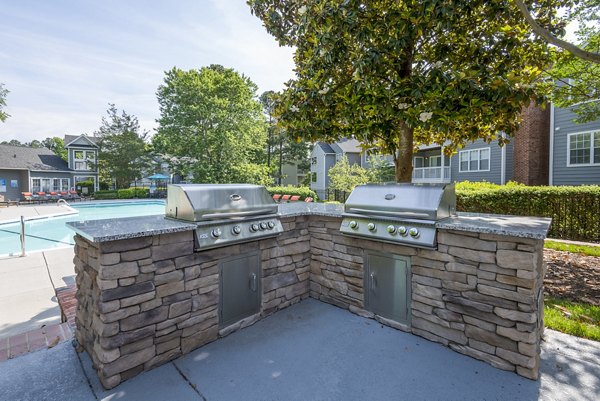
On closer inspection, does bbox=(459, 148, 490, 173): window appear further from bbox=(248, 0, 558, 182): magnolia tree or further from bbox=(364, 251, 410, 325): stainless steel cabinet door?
bbox=(364, 251, 410, 325): stainless steel cabinet door

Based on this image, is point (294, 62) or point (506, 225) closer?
point (506, 225)

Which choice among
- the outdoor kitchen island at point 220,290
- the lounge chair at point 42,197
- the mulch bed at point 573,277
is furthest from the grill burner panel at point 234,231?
the lounge chair at point 42,197

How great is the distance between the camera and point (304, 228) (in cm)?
389

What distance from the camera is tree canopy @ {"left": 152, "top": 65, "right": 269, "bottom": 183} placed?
17.8m

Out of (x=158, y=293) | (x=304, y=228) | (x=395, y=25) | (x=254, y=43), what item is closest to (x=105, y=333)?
(x=158, y=293)

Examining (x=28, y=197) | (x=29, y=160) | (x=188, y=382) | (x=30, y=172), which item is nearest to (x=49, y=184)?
(x=30, y=172)

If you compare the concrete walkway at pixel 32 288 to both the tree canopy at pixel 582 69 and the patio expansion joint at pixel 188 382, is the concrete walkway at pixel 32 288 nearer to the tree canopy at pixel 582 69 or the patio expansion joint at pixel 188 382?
the patio expansion joint at pixel 188 382

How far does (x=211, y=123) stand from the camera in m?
18.7

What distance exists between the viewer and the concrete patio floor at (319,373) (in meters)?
2.16

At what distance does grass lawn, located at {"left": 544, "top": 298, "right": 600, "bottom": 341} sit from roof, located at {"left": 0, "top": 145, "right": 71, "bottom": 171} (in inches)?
1301

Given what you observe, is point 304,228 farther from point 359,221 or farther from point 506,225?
point 506,225

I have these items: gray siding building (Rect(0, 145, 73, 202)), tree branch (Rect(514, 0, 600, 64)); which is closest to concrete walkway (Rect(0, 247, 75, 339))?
tree branch (Rect(514, 0, 600, 64))

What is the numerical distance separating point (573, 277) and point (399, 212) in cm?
404

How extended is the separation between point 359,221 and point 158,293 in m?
2.11
